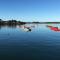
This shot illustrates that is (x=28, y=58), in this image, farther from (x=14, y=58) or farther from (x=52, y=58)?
(x=52, y=58)

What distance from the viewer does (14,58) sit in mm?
27203

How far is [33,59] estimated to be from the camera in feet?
87.1

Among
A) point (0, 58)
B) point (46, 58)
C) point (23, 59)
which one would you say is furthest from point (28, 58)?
point (0, 58)

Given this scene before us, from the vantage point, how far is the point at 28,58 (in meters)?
27.3

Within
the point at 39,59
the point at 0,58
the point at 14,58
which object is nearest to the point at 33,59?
the point at 39,59

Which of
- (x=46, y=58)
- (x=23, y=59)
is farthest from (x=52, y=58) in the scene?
(x=23, y=59)

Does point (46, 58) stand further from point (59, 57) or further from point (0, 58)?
point (0, 58)

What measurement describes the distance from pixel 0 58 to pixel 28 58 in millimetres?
5017

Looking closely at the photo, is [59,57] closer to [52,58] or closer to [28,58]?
[52,58]

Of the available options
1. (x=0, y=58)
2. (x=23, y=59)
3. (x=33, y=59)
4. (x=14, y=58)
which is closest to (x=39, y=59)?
(x=33, y=59)

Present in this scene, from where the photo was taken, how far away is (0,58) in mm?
27125

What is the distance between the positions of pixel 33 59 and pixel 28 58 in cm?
117

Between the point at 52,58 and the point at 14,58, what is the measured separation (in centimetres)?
688

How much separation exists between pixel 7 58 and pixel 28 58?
3.77 m
